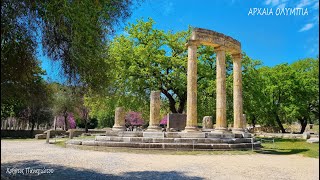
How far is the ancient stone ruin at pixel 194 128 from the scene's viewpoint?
18.7 m

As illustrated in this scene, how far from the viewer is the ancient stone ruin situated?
18.7 m

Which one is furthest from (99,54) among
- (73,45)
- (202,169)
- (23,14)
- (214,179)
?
(202,169)

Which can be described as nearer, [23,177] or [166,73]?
[23,177]

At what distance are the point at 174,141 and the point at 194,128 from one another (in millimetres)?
2831

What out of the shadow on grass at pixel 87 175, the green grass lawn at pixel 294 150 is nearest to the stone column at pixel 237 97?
the green grass lawn at pixel 294 150

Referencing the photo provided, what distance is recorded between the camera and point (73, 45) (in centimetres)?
727

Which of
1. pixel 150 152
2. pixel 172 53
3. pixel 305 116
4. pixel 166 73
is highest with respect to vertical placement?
pixel 172 53

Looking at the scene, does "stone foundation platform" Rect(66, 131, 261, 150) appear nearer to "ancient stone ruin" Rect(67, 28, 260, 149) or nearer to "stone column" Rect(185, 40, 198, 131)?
"ancient stone ruin" Rect(67, 28, 260, 149)

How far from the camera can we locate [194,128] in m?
21.1

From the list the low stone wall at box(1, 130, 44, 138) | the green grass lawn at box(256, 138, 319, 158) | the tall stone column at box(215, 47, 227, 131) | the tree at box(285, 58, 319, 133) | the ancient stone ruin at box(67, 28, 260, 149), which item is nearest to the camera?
the green grass lawn at box(256, 138, 319, 158)

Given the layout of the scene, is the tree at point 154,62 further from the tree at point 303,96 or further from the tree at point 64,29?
the tree at point 64,29

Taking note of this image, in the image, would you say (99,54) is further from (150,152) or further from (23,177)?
(150,152)

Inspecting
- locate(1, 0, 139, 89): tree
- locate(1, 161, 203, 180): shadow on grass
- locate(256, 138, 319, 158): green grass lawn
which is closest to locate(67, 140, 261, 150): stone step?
locate(256, 138, 319, 158): green grass lawn

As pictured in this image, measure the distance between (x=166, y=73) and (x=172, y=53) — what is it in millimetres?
2407
